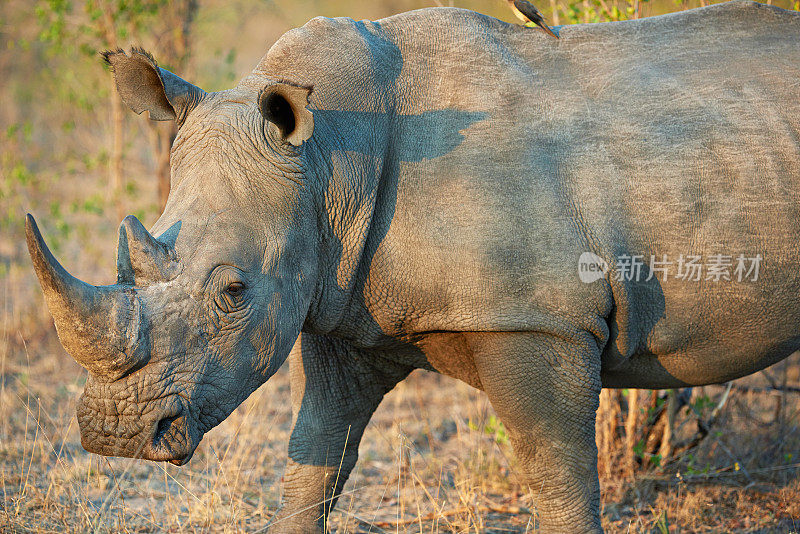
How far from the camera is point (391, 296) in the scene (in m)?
3.22

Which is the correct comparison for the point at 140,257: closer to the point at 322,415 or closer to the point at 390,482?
the point at 322,415

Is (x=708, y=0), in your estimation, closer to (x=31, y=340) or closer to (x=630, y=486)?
(x=630, y=486)

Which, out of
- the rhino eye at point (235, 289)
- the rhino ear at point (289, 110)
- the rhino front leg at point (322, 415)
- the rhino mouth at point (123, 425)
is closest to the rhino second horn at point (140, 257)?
the rhino eye at point (235, 289)

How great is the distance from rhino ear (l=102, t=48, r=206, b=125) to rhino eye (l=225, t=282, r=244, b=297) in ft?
2.46

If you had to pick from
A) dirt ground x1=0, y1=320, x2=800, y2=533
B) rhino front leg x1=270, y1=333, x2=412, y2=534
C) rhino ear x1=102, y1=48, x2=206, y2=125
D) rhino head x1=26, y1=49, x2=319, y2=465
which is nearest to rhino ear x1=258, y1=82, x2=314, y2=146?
rhino head x1=26, y1=49, x2=319, y2=465

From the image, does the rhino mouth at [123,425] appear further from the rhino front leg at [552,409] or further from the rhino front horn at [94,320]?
the rhino front leg at [552,409]

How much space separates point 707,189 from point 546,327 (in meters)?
0.86

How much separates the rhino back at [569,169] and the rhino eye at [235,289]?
548mm

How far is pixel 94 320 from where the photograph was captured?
2.61 metres

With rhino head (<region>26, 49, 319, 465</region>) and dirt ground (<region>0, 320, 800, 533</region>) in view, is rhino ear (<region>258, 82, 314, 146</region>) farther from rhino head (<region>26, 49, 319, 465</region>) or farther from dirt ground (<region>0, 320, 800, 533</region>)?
dirt ground (<region>0, 320, 800, 533</region>)

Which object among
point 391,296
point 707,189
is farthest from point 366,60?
point 707,189

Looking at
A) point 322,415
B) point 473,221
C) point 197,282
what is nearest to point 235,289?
point 197,282

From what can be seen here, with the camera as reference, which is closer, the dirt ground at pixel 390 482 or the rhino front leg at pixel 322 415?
the rhino front leg at pixel 322 415

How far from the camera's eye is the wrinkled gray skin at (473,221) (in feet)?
9.21
